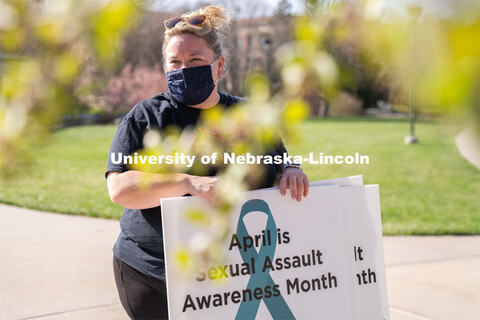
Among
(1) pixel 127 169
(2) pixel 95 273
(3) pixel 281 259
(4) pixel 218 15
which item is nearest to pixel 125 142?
(1) pixel 127 169

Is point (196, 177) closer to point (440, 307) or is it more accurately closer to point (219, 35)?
point (219, 35)

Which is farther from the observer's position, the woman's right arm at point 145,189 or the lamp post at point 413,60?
the woman's right arm at point 145,189

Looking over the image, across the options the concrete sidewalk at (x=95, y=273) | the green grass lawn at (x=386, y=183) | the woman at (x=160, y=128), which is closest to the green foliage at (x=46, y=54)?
the green grass lawn at (x=386, y=183)

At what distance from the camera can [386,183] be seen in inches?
454

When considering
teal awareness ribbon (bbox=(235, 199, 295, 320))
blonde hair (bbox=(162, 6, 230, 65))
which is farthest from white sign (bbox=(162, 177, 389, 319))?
blonde hair (bbox=(162, 6, 230, 65))

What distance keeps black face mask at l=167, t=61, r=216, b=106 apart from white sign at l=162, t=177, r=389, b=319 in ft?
1.56

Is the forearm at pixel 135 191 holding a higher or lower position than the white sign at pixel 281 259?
higher

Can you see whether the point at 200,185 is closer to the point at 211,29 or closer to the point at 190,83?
the point at 190,83

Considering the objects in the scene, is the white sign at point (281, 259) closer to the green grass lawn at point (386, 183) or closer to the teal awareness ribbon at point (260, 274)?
the teal awareness ribbon at point (260, 274)

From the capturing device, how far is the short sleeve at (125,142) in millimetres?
2291

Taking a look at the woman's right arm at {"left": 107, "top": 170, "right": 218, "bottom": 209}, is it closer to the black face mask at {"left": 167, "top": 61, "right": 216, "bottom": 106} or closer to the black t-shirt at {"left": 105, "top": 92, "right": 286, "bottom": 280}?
the black t-shirt at {"left": 105, "top": 92, "right": 286, "bottom": 280}

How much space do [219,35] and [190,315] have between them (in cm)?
114

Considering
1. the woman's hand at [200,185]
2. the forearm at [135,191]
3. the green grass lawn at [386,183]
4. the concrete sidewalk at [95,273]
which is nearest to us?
the woman's hand at [200,185]

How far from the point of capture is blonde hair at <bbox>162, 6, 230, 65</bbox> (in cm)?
234
